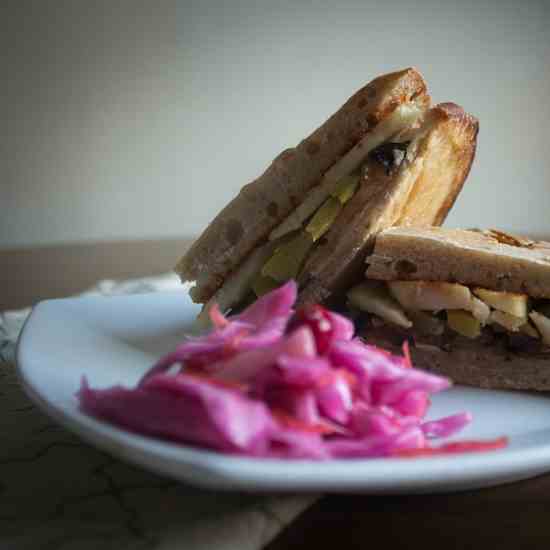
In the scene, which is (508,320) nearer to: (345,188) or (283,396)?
(345,188)

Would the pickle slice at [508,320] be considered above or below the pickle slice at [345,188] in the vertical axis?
below

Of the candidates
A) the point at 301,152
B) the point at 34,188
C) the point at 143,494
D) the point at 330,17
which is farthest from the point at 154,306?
the point at 330,17

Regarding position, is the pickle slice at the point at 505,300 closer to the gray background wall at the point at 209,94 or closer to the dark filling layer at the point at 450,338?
the dark filling layer at the point at 450,338

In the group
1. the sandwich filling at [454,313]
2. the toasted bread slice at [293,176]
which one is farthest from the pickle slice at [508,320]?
the toasted bread slice at [293,176]

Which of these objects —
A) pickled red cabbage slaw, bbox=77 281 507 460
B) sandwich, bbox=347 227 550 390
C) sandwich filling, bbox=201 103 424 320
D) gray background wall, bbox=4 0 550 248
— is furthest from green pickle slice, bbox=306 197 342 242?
gray background wall, bbox=4 0 550 248

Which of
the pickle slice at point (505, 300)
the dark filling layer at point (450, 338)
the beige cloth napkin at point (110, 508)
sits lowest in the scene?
the dark filling layer at point (450, 338)

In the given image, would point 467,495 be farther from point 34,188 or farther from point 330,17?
point 330,17
